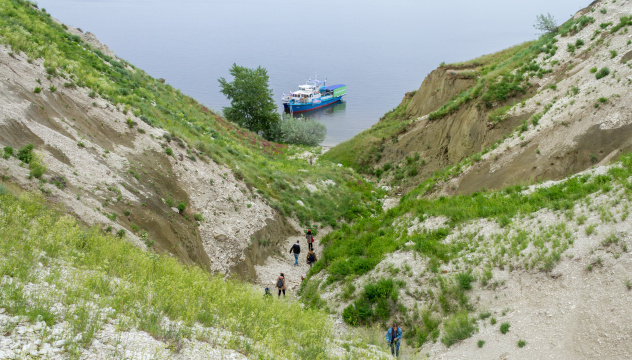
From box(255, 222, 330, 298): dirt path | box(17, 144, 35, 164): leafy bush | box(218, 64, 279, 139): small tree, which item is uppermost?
box(218, 64, 279, 139): small tree

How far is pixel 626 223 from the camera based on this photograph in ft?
41.1

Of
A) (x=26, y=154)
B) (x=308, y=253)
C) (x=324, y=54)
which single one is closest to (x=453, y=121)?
(x=308, y=253)

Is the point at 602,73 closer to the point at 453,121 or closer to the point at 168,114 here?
the point at 453,121

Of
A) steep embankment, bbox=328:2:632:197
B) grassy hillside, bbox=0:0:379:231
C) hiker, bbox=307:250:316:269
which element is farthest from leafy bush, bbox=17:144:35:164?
steep embankment, bbox=328:2:632:197

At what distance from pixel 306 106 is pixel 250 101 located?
3041cm

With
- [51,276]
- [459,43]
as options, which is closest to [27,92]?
[51,276]

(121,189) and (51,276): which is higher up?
(121,189)

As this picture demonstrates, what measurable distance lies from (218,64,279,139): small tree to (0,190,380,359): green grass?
50.4m

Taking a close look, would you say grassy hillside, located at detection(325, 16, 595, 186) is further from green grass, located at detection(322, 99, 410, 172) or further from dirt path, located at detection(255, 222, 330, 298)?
dirt path, located at detection(255, 222, 330, 298)

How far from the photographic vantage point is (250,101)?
6056cm

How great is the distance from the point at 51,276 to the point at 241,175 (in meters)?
17.2

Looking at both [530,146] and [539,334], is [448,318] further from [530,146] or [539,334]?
[530,146]

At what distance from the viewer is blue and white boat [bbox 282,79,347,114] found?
87875mm

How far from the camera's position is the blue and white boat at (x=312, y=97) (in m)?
87.9
